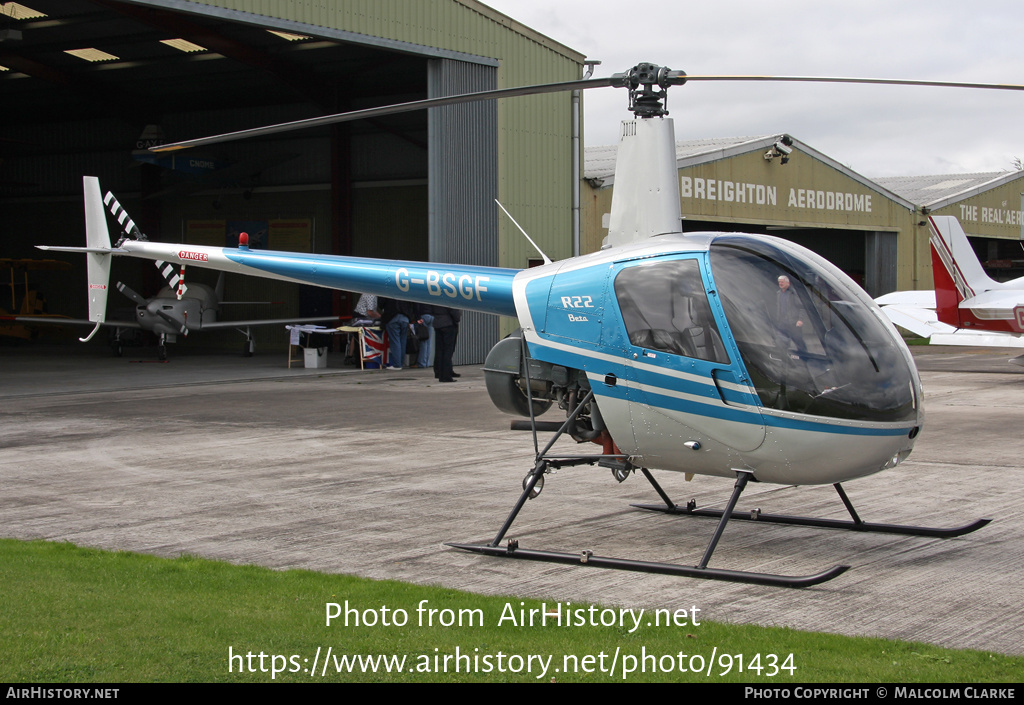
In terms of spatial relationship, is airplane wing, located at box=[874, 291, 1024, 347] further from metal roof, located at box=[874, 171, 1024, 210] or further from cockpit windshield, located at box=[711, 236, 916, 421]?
cockpit windshield, located at box=[711, 236, 916, 421]

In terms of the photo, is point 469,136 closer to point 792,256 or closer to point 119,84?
point 119,84

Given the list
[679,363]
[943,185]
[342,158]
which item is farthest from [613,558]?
[943,185]

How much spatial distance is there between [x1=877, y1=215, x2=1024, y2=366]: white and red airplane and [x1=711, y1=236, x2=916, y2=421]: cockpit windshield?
14.7 meters

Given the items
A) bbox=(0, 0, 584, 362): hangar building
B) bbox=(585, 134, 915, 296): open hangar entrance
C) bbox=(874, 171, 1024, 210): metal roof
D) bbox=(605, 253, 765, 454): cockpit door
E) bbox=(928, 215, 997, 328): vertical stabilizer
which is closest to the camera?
bbox=(605, 253, 765, 454): cockpit door

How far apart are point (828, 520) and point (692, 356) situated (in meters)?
2.00

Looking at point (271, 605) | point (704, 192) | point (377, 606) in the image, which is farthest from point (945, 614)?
point (704, 192)

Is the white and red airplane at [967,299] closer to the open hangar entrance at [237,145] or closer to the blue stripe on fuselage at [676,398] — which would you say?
the open hangar entrance at [237,145]

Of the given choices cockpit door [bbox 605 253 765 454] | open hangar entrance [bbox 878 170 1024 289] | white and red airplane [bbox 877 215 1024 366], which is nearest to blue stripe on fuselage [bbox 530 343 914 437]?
cockpit door [bbox 605 253 765 454]

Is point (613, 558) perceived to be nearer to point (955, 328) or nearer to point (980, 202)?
point (955, 328)

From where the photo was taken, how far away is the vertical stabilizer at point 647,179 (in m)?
6.63

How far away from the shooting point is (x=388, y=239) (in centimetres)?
2806

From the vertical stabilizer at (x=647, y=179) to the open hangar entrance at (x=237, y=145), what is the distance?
44.8 ft

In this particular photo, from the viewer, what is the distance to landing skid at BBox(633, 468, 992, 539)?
674 cm

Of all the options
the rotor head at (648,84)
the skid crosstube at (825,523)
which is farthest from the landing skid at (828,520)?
the rotor head at (648,84)
